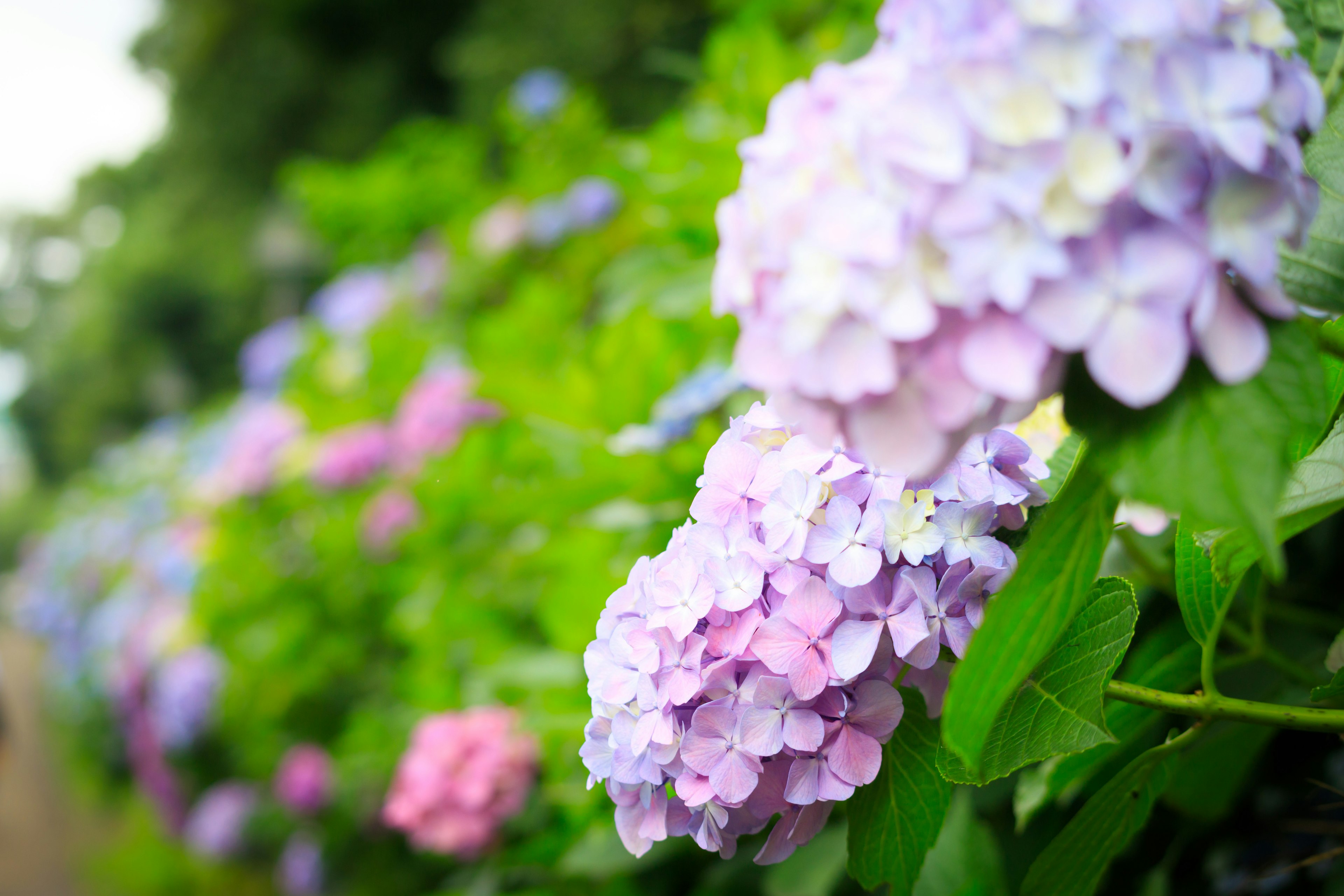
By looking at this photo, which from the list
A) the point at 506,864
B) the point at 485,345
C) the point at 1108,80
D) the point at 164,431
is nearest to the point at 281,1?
the point at 164,431

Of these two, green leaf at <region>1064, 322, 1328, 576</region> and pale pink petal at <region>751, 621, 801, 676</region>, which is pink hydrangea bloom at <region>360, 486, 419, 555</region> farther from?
green leaf at <region>1064, 322, 1328, 576</region>

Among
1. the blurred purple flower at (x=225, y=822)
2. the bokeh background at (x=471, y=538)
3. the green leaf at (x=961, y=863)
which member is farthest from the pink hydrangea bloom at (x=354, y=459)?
the green leaf at (x=961, y=863)

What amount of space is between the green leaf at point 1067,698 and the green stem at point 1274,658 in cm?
20

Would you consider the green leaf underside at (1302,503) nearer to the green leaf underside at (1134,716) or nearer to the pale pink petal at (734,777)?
the green leaf underside at (1134,716)

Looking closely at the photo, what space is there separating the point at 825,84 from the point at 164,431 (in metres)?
7.76

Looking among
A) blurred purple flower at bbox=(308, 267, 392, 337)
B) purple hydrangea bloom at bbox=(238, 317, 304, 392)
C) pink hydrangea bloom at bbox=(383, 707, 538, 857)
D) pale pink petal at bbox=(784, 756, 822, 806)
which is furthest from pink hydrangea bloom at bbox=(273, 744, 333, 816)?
pale pink petal at bbox=(784, 756, 822, 806)

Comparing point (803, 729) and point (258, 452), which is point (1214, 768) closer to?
point (803, 729)

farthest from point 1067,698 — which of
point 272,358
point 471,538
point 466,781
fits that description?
point 272,358

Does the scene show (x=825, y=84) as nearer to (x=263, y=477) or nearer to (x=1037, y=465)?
(x=1037, y=465)

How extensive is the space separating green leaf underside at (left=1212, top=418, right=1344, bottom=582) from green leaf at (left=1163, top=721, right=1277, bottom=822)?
11.0 inches

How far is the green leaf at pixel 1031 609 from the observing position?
294mm

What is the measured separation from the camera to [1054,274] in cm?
26

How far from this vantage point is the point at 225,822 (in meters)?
2.72

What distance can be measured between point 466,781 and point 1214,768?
894mm
